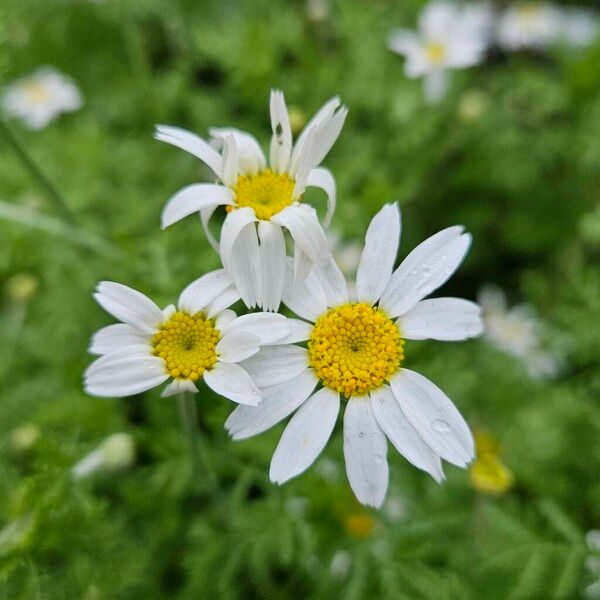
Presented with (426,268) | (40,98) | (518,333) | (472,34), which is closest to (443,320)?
(426,268)

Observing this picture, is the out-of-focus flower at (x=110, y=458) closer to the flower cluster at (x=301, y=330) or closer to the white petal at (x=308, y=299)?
the flower cluster at (x=301, y=330)

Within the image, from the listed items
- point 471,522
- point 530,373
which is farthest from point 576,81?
point 471,522

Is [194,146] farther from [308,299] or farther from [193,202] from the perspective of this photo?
[308,299]

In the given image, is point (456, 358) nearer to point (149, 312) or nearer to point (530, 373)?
point (530, 373)

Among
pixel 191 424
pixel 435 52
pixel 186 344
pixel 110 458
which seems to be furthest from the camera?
pixel 435 52

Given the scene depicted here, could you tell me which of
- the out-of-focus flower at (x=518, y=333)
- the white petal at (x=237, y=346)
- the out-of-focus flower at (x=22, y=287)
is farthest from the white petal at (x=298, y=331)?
the out-of-focus flower at (x=518, y=333)

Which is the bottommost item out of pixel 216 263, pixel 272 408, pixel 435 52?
pixel 272 408

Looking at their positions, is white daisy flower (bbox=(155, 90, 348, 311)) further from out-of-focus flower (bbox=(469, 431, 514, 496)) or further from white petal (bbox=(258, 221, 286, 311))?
out-of-focus flower (bbox=(469, 431, 514, 496))
